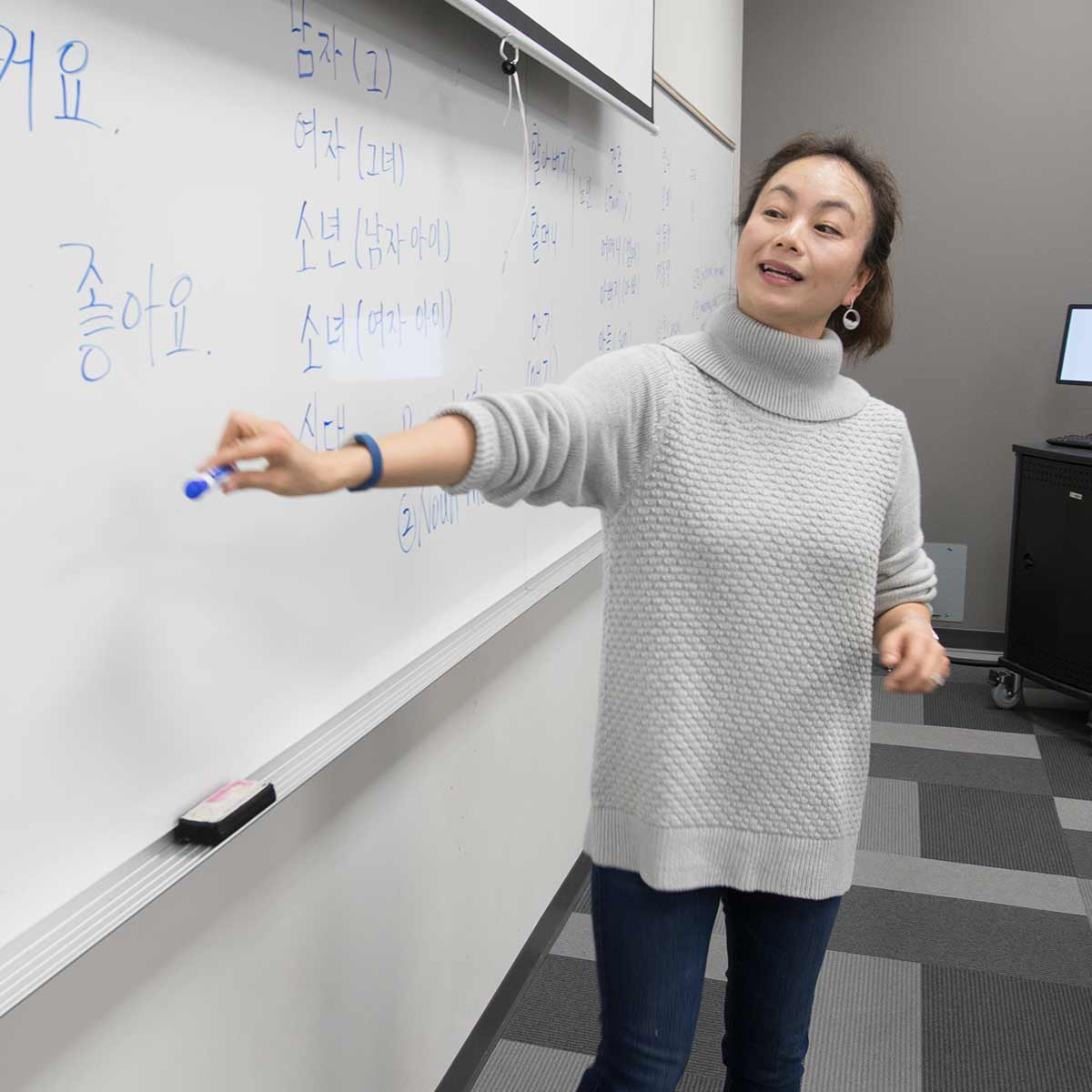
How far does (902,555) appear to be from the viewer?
1.18 meters

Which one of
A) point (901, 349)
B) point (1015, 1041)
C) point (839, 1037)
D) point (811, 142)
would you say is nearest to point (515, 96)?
point (811, 142)

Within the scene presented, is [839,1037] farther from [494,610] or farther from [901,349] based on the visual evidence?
[901,349]

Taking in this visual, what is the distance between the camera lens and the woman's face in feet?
3.62

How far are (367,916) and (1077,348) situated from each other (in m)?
2.98

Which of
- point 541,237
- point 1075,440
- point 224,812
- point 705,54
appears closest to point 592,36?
point 541,237

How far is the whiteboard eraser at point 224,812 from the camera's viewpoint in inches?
35.5

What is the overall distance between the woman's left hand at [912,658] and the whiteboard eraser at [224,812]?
61 centimetres

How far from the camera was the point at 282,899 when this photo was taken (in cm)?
112

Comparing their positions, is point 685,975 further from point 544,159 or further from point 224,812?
point 544,159

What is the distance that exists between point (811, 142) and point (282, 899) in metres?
1.00

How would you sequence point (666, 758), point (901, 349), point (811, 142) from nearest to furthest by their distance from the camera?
point (666, 758) → point (811, 142) → point (901, 349)

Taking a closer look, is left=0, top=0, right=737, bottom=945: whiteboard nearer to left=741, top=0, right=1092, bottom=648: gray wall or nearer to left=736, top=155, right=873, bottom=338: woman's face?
left=736, top=155, right=873, bottom=338: woman's face

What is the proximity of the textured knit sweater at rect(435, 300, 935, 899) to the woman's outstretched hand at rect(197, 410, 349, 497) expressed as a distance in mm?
359

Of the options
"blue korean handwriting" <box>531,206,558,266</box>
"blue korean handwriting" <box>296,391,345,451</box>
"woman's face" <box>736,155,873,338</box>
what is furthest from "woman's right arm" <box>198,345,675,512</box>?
"blue korean handwriting" <box>531,206,558,266</box>
